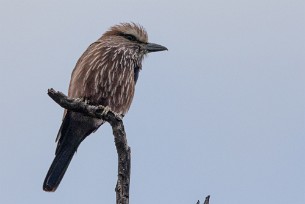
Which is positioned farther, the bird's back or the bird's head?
the bird's head

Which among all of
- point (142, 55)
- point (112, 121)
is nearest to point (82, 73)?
point (142, 55)

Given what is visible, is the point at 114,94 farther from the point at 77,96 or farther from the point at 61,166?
the point at 61,166

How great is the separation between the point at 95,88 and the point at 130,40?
1045mm

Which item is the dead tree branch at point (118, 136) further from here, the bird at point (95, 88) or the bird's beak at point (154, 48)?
the bird's beak at point (154, 48)

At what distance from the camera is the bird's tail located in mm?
5938

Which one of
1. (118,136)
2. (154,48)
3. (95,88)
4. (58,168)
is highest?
(154,48)

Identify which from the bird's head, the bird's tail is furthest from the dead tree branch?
the bird's head

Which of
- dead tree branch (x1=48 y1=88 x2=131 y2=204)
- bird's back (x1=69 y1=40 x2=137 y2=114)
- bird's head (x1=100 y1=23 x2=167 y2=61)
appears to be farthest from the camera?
bird's head (x1=100 y1=23 x2=167 y2=61)

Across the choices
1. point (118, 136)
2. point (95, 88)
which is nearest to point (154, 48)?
point (95, 88)

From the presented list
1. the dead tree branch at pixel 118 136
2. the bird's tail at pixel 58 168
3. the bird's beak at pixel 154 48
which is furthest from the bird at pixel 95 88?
the dead tree branch at pixel 118 136

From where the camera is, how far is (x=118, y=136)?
4.16 meters

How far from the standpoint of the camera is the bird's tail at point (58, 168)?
19.5 feet

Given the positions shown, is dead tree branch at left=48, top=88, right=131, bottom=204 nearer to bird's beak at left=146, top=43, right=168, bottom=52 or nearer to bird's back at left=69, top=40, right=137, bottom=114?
bird's back at left=69, top=40, right=137, bottom=114

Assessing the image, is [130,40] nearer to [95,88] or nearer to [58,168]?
[95,88]
